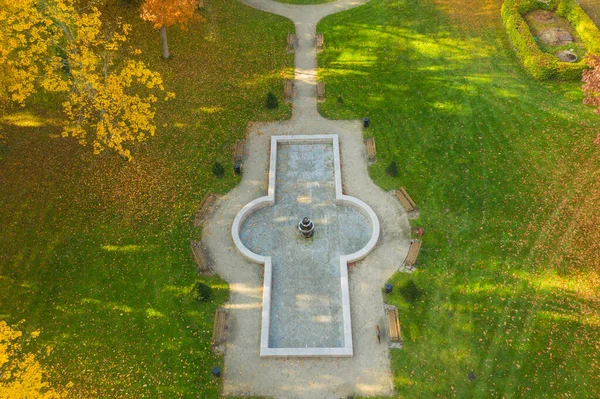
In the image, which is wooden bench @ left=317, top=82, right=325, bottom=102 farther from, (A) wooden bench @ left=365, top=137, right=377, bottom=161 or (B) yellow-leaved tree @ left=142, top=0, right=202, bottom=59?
(B) yellow-leaved tree @ left=142, top=0, right=202, bottom=59

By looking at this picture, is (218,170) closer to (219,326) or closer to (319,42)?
(219,326)

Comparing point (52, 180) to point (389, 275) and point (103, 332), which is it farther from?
point (389, 275)

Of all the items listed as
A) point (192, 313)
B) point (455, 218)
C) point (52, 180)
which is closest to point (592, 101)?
point (455, 218)

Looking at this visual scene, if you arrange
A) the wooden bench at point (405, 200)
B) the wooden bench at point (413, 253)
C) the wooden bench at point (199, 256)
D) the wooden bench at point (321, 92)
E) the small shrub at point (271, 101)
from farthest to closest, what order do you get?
the wooden bench at point (321, 92) → the small shrub at point (271, 101) → the wooden bench at point (405, 200) → the wooden bench at point (199, 256) → the wooden bench at point (413, 253)

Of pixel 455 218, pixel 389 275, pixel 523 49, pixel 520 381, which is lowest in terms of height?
pixel 520 381

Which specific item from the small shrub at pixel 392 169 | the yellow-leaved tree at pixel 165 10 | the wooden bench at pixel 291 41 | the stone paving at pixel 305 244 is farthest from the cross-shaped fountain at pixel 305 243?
the yellow-leaved tree at pixel 165 10

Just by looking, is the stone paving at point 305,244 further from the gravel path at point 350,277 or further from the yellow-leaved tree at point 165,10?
the yellow-leaved tree at point 165,10

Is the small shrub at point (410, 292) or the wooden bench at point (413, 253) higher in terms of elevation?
the wooden bench at point (413, 253)
